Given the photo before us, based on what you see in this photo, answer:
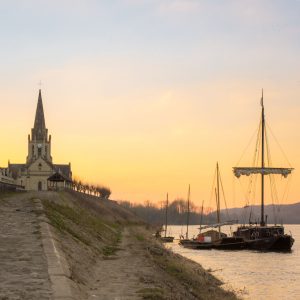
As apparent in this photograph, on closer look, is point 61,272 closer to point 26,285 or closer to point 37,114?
point 26,285

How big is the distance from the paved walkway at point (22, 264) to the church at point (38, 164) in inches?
3939

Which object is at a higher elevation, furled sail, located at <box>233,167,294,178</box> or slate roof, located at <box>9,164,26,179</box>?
slate roof, located at <box>9,164,26,179</box>

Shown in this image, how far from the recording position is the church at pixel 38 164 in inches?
4988

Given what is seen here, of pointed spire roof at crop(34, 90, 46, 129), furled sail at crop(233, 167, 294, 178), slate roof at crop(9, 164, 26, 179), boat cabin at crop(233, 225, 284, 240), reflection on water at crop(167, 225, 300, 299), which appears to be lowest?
reflection on water at crop(167, 225, 300, 299)

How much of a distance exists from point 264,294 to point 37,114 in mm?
121313

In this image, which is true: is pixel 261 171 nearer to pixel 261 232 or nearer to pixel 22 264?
pixel 261 232

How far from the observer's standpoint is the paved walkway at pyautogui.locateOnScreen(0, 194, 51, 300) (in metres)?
12.7

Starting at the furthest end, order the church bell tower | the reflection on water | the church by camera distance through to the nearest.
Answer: the church bell tower, the church, the reflection on water

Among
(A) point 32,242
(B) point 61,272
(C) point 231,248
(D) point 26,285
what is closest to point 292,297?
(A) point 32,242

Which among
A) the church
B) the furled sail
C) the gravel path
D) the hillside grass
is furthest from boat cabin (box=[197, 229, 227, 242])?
the church

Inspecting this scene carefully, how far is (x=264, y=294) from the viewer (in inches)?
1104

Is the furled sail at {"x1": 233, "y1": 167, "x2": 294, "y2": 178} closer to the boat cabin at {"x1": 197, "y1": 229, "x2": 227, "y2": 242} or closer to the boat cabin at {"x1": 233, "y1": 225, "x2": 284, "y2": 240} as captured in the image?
the boat cabin at {"x1": 233, "y1": 225, "x2": 284, "y2": 240}

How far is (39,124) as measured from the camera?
142000mm

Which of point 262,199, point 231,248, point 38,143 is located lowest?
point 231,248
